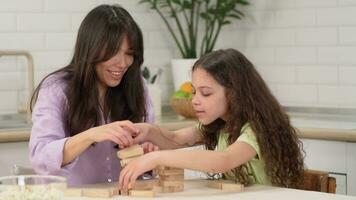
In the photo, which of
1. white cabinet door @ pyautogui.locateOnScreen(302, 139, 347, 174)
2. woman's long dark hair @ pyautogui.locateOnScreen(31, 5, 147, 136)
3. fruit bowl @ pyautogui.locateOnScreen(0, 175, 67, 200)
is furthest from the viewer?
white cabinet door @ pyautogui.locateOnScreen(302, 139, 347, 174)

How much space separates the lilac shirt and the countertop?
0.64m

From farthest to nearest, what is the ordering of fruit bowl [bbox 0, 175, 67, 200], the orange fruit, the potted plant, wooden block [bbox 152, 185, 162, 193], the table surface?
the potted plant, the orange fruit, wooden block [bbox 152, 185, 162, 193], the table surface, fruit bowl [bbox 0, 175, 67, 200]

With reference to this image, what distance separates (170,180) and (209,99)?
15.2 inches

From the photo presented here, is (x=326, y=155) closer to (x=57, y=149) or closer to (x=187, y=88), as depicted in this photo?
(x=187, y=88)

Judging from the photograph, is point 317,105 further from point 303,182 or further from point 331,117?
point 303,182

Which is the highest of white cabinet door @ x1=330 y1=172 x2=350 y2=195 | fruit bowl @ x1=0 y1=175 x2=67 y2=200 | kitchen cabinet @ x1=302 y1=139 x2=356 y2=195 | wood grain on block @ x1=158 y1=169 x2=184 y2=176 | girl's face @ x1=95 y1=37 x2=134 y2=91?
girl's face @ x1=95 y1=37 x2=134 y2=91

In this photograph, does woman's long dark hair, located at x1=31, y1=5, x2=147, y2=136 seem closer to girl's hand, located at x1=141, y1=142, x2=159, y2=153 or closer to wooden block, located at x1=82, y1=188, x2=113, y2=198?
girl's hand, located at x1=141, y1=142, x2=159, y2=153

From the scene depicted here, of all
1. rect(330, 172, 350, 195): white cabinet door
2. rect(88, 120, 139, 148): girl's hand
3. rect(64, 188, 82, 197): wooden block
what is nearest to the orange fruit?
rect(330, 172, 350, 195): white cabinet door

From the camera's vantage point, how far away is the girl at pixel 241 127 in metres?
2.26

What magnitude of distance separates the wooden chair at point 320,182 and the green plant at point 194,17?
1.89m

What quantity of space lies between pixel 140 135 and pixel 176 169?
31cm

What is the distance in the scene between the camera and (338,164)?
128 inches

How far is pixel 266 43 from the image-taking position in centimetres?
419

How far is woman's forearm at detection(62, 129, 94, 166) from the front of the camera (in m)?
2.26
